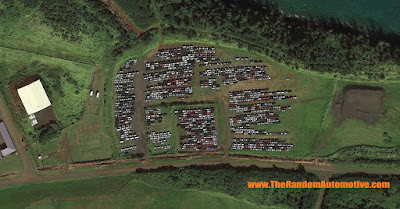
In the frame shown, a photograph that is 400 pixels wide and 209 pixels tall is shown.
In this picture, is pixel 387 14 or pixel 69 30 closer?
pixel 69 30

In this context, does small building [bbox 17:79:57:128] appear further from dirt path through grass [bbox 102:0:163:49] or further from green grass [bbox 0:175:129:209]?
dirt path through grass [bbox 102:0:163:49]

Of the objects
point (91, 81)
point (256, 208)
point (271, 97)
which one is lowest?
point (256, 208)

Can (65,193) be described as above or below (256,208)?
above

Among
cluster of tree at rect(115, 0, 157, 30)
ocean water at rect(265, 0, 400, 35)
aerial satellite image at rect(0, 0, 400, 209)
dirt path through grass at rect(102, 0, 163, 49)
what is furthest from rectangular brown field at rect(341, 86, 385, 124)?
cluster of tree at rect(115, 0, 157, 30)

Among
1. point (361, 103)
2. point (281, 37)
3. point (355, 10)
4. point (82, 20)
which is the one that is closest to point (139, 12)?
point (82, 20)

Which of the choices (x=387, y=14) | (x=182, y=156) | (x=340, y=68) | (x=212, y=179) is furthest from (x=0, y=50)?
(x=387, y=14)

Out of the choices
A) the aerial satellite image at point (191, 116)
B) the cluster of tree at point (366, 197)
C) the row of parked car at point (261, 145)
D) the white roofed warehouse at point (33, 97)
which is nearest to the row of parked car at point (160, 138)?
the aerial satellite image at point (191, 116)

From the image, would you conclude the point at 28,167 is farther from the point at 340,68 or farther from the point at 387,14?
the point at 387,14
